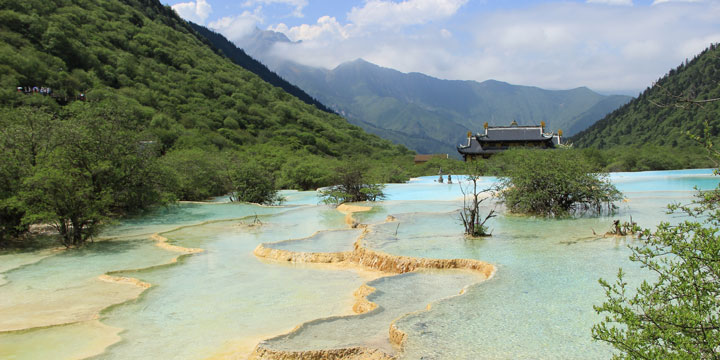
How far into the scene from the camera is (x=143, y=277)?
8828 millimetres

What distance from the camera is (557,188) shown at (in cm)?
1360

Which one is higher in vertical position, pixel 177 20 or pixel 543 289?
pixel 177 20

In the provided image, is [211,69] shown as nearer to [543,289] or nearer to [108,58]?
[108,58]

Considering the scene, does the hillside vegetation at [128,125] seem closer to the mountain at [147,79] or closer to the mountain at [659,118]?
the mountain at [147,79]

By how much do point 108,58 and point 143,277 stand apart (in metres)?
50.1

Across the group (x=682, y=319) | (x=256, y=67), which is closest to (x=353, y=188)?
(x=682, y=319)

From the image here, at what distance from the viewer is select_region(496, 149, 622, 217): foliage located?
13.6 metres

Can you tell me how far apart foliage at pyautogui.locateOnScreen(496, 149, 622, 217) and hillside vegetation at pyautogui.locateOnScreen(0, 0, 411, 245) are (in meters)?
10.2

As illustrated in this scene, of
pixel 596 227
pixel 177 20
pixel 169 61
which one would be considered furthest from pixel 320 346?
pixel 177 20

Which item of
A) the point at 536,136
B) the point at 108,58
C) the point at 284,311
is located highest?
the point at 108,58

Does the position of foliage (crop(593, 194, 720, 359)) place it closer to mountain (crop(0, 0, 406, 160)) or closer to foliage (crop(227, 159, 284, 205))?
foliage (crop(227, 159, 284, 205))

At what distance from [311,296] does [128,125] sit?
14724 millimetres

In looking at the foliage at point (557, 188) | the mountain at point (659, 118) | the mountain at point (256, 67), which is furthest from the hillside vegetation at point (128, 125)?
the mountain at point (659, 118)

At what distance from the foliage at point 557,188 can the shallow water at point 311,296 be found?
3.16 ft
